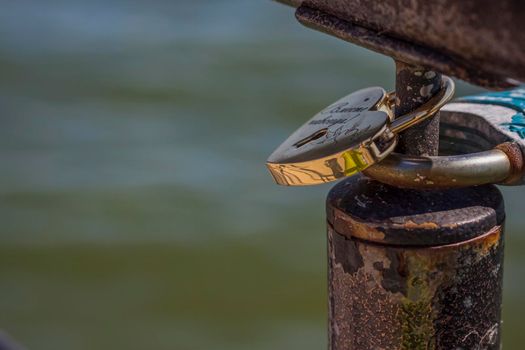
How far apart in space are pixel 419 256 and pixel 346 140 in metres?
0.12

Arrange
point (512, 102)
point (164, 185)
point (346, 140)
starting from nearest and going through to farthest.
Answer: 1. point (346, 140)
2. point (512, 102)
3. point (164, 185)

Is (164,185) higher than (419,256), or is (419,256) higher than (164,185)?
(419,256)

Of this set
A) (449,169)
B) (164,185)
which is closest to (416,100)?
(449,169)

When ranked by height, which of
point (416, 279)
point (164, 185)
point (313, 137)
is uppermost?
point (313, 137)

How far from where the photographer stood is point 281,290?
315 cm

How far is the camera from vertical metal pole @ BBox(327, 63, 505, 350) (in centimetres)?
76

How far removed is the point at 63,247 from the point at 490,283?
8.77ft

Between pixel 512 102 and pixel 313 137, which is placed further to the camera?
pixel 512 102

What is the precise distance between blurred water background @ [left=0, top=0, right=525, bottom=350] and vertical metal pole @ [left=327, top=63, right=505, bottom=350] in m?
2.18

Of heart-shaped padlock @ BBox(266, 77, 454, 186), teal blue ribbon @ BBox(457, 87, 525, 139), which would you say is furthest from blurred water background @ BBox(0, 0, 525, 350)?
heart-shaped padlock @ BBox(266, 77, 454, 186)

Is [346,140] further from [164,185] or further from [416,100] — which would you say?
[164,185]

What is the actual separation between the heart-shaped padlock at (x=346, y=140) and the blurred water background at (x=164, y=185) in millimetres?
2208

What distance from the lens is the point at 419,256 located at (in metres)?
0.76

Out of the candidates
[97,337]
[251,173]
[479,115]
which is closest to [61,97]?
[251,173]
